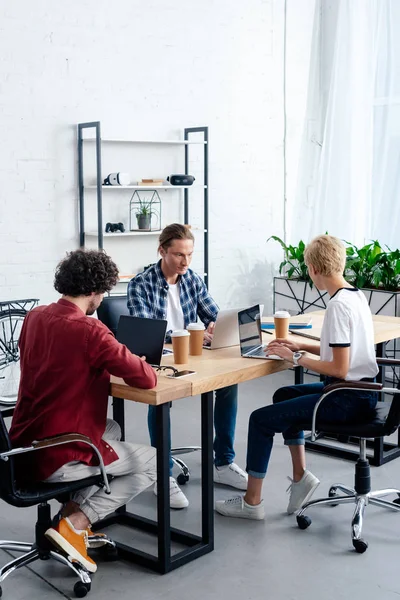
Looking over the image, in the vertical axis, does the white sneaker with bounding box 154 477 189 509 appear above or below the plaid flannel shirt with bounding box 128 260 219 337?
below

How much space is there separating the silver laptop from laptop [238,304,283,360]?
2.0 inches

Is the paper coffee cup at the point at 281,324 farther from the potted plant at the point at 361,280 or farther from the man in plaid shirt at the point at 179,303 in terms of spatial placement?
the potted plant at the point at 361,280

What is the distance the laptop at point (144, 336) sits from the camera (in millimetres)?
3086

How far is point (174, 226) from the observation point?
12.4ft

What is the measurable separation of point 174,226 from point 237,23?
10.7ft

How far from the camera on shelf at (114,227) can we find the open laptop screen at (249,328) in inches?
97.2

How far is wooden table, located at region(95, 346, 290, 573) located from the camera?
2.89 metres

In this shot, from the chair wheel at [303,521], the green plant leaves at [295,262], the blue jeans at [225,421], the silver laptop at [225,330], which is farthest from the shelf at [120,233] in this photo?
the chair wheel at [303,521]

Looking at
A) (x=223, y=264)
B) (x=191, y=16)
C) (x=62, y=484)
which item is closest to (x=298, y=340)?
(x=62, y=484)

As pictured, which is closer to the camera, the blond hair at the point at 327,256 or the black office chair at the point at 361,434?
the black office chair at the point at 361,434

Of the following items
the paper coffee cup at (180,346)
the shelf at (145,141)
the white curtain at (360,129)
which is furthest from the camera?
the white curtain at (360,129)

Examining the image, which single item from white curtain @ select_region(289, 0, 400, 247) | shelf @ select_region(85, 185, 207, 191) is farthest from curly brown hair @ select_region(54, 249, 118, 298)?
white curtain @ select_region(289, 0, 400, 247)

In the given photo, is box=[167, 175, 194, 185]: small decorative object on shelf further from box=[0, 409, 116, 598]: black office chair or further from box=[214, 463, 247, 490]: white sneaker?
box=[0, 409, 116, 598]: black office chair

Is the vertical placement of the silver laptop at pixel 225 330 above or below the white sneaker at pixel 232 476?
above
